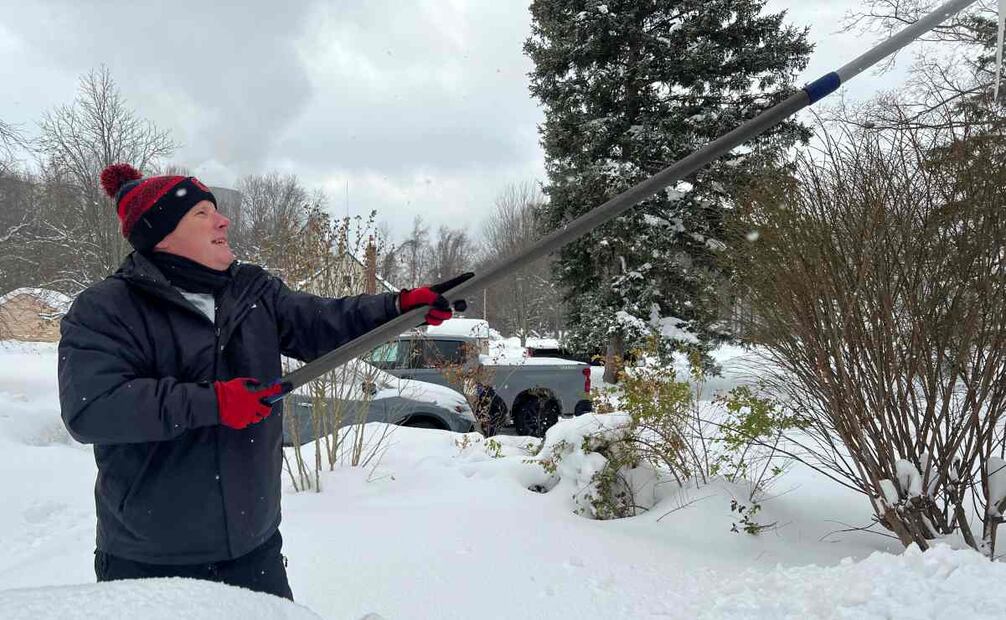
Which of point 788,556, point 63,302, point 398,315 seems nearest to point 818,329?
point 788,556

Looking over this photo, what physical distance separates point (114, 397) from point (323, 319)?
0.67m

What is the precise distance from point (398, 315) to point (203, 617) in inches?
43.9

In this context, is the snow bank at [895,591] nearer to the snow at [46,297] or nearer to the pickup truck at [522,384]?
the pickup truck at [522,384]

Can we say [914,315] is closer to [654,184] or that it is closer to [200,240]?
[654,184]

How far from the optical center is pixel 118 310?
1.50 meters

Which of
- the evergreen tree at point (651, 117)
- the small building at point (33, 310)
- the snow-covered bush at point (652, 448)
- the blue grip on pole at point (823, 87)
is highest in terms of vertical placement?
the evergreen tree at point (651, 117)

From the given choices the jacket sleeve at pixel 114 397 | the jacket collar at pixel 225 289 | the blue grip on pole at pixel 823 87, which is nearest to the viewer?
the jacket sleeve at pixel 114 397

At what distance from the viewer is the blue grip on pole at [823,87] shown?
5.99ft

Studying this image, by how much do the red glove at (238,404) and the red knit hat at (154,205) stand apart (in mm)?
556

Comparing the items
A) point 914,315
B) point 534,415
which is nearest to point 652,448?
point 914,315

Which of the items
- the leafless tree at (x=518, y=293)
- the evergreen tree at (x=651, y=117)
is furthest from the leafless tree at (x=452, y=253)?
the evergreen tree at (x=651, y=117)

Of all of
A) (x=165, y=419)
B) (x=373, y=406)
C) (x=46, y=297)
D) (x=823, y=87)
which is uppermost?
(x=46, y=297)

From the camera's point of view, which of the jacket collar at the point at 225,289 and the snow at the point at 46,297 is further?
the snow at the point at 46,297

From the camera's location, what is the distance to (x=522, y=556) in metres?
3.41
